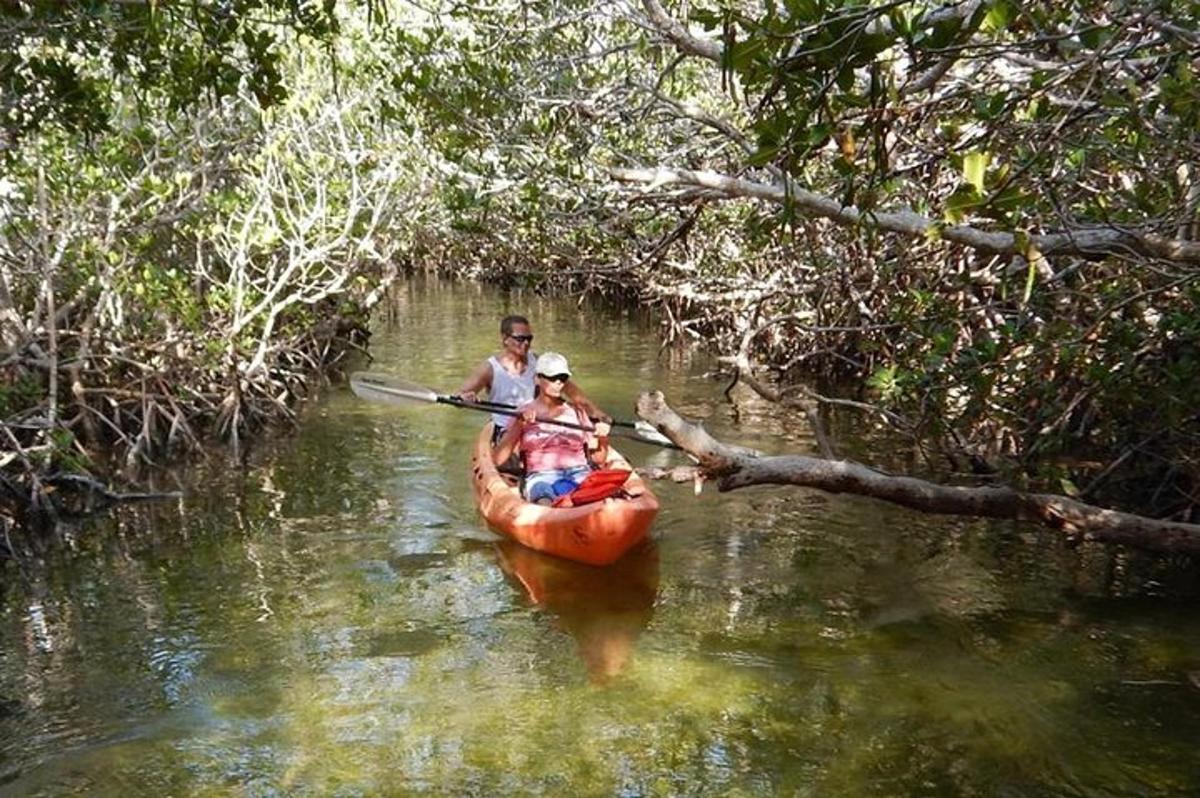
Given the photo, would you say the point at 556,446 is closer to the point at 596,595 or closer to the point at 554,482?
the point at 554,482

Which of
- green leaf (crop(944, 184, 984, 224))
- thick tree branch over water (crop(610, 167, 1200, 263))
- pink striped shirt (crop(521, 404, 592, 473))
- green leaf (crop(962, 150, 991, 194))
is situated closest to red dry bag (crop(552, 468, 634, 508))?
pink striped shirt (crop(521, 404, 592, 473))

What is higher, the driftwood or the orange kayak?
the driftwood

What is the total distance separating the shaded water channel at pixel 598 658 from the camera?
14.6 ft

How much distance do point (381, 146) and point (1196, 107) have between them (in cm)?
998

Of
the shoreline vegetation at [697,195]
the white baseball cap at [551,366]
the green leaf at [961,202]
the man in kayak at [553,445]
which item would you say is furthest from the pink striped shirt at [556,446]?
the green leaf at [961,202]

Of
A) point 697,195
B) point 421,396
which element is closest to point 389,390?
point 421,396

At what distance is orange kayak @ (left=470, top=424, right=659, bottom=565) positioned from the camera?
656 cm

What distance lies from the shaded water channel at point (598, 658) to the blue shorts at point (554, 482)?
412mm

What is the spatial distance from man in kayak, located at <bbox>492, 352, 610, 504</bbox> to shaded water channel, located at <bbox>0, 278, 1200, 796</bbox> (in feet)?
1.63

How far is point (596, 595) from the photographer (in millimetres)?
6570

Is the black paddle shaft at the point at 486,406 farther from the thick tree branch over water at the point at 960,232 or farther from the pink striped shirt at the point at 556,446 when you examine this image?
the thick tree branch over water at the point at 960,232

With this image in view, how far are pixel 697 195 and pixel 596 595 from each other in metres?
2.56

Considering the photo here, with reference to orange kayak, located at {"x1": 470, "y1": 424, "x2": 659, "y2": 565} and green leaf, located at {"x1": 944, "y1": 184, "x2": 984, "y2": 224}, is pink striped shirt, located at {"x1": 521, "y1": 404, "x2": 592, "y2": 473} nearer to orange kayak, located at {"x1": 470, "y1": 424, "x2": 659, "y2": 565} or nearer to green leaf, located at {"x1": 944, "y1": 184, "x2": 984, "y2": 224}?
orange kayak, located at {"x1": 470, "y1": 424, "x2": 659, "y2": 565}

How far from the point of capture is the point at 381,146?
1209cm
